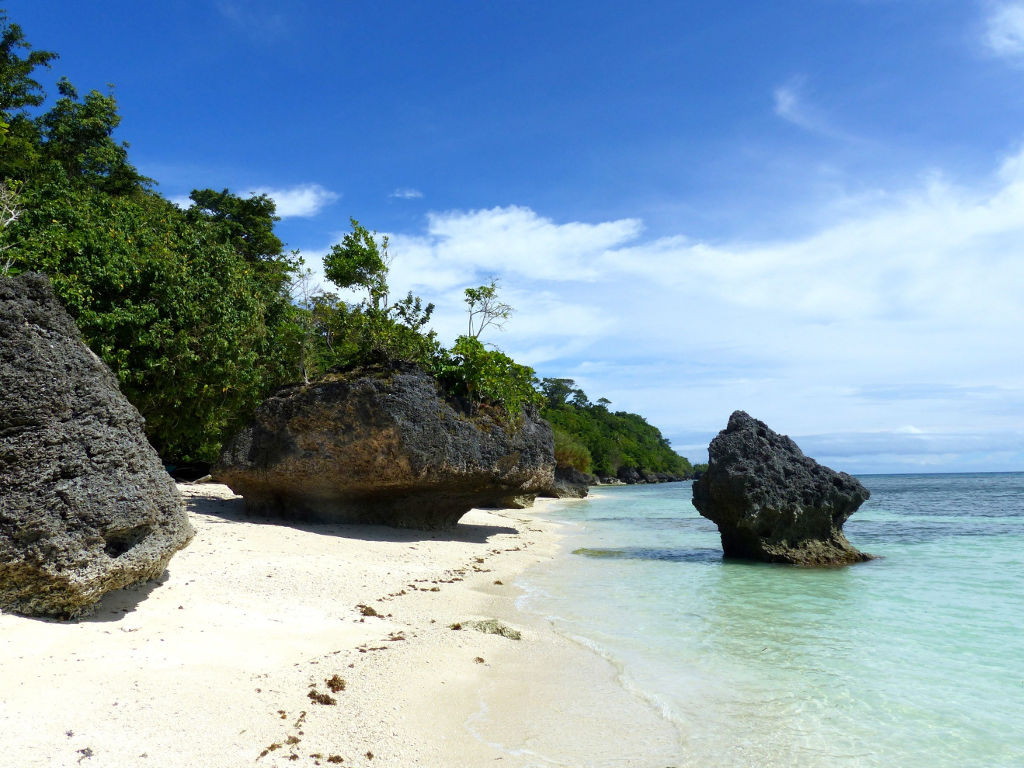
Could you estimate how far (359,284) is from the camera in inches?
685

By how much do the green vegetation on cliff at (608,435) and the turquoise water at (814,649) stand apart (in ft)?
191

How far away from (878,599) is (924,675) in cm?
428

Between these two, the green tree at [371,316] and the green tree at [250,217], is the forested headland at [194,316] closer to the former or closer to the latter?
the green tree at [371,316]

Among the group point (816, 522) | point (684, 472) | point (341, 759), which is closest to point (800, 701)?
point (341, 759)

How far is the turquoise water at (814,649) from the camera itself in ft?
17.6

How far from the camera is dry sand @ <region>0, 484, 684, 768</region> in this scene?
4.20 meters

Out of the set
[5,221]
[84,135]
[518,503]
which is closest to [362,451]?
[5,221]

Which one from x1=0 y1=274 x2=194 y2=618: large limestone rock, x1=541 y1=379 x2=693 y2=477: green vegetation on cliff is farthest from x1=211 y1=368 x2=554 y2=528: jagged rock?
x1=541 y1=379 x2=693 y2=477: green vegetation on cliff

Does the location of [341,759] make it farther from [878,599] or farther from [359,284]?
[359,284]

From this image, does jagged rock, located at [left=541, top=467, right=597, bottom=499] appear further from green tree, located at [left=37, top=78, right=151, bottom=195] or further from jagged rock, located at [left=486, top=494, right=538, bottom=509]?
green tree, located at [left=37, top=78, right=151, bottom=195]

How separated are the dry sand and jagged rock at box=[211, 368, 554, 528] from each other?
469cm

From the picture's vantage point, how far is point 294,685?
5.35 meters

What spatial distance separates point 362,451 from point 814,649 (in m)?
9.16

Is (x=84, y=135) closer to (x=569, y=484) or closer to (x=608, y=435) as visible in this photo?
(x=569, y=484)
